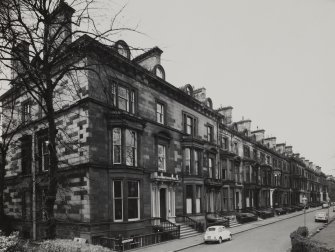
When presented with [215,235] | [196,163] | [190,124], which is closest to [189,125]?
[190,124]

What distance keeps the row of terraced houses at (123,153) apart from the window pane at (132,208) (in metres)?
0.08

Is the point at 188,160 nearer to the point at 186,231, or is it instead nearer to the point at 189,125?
the point at 189,125

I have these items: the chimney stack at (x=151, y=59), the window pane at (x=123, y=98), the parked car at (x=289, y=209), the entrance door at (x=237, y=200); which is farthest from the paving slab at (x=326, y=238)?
the parked car at (x=289, y=209)

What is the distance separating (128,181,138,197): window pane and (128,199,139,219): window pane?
42 centimetres

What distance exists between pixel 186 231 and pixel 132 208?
22.0 ft

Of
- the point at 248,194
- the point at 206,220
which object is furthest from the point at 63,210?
the point at 248,194

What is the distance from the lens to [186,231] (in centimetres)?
2639

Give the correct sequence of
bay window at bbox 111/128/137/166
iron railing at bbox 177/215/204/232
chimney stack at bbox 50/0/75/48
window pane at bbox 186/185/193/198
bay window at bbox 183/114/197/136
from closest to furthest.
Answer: chimney stack at bbox 50/0/75/48 → bay window at bbox 111/128/137/166 → iron railing at bbox 177/215/204/232 → window pane at bbox 186/185/193/198 → bay window at bbox 183/114/197/136

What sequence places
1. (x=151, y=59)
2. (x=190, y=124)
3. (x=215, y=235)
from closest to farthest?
(x=215, y=235) → (x=151, y=59) → (x=190, y=124)

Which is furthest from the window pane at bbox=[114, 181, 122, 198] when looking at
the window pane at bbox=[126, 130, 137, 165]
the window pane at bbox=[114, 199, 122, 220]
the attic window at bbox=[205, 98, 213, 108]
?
the attic window at bbox=[205, 98, 213, 108]

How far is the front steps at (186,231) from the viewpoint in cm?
2549

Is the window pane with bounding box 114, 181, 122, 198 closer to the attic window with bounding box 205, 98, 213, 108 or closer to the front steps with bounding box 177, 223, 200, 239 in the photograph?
the front steps with bounding box 177, 223, 200, 239

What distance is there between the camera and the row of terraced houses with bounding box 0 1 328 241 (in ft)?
64.1

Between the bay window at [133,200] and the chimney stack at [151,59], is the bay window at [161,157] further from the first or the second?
the chimney stack at [151,59]
